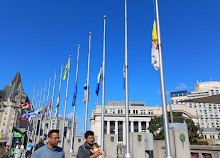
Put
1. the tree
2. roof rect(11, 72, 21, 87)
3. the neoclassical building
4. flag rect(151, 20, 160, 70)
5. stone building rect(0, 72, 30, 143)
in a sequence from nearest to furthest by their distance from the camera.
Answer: flag rect(151, 20, 160, 70), the tree, the neoclassical building, stone building rect(0, 72, 30, 143), roof rect(11, 72, 21, 87)

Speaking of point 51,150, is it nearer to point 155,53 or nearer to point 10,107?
point 155,53

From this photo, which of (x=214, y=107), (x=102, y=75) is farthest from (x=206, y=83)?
(x=102, y=75)

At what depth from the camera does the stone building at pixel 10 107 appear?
9017cm

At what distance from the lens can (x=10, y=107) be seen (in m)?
96.8

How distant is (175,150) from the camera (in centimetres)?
899

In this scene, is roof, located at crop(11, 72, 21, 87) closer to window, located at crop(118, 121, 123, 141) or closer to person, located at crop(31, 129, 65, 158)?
window, located at crop(118, 121, 123, 141)

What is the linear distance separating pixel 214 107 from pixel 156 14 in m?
179

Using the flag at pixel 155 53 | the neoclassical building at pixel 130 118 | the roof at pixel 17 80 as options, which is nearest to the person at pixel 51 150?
the flag at pixel 155 53

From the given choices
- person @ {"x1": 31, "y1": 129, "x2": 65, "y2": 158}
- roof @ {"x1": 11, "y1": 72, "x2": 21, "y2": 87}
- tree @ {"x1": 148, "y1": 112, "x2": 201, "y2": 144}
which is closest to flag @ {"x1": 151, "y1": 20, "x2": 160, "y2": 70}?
person @ {"x1": 31, "y1": 129, "x2": 65, "y2": 158}

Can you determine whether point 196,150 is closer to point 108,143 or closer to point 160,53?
point 108,143

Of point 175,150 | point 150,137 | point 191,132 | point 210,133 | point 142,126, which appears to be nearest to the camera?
point 175,150

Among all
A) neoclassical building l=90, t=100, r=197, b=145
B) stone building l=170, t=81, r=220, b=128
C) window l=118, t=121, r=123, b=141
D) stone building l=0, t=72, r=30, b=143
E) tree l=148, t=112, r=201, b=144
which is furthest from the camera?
stone building l=170, t=81, r=220, b=128

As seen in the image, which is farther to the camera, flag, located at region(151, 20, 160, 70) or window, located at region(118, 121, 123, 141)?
window, located at region(118, 121, 123, 141)

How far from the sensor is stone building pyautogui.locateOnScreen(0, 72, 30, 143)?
9017 centimetres
